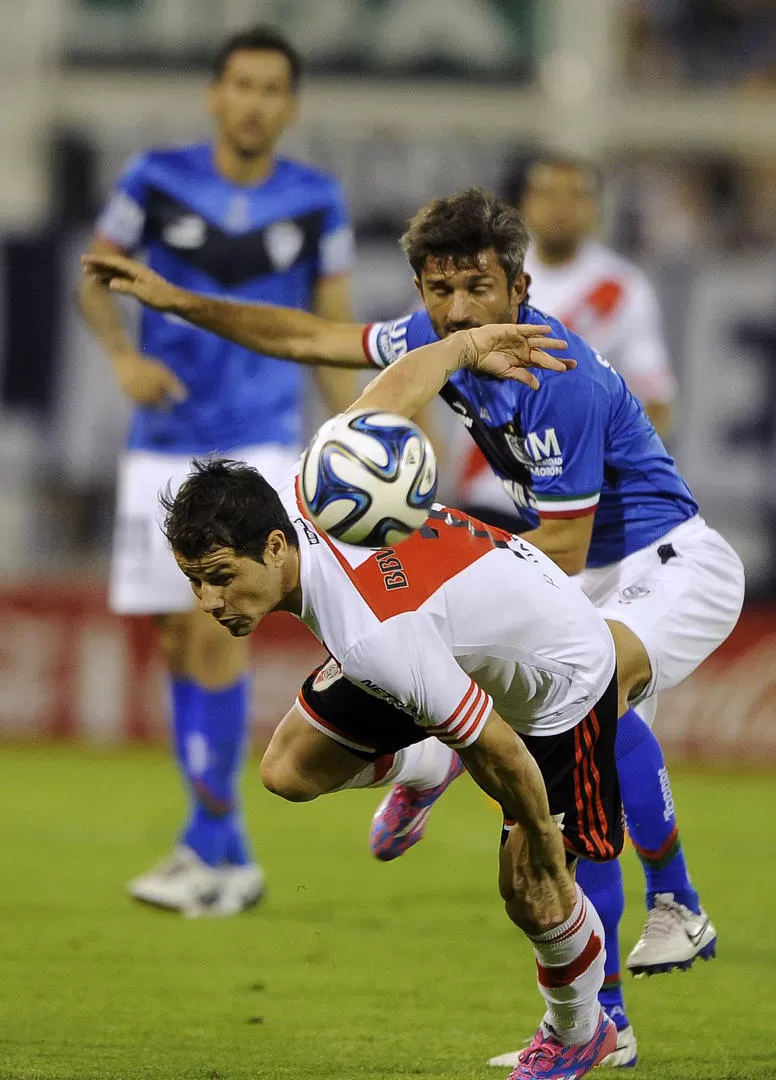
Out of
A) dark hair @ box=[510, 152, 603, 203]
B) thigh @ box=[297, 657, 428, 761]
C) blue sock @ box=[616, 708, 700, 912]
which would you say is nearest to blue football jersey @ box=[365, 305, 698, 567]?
blue sock @ box=[616, 708, 700, 912]

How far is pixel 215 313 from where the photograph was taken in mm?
4977

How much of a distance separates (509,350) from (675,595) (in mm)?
967

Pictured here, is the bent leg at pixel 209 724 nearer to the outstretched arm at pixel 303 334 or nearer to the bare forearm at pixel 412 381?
the outstretched arm at pixel 303 334

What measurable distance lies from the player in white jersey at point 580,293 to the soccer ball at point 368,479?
313cm

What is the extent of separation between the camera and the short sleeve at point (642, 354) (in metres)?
6.81

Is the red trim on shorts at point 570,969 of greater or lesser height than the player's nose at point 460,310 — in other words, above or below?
below

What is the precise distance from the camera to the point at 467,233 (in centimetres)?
432

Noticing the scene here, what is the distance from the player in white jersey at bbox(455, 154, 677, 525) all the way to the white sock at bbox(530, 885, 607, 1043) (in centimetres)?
290

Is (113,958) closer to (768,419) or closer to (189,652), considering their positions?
(189,652)

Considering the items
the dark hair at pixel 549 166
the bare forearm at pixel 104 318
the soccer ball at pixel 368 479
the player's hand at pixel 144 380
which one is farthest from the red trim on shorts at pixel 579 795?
the dark hair at pixel 549 166

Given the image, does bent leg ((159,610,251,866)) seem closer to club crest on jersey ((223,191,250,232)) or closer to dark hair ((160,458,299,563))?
club crest on jersey ((223,191,250,232))

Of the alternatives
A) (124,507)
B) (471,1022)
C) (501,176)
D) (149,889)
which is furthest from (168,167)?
(501,176)

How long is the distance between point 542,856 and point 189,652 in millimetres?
2764

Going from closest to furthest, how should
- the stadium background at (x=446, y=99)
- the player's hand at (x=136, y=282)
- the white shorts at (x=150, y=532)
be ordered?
the player's hand at (x=136, y=282) → the white shorts at (x=150, y=532) → the stadium background at (x=446, y=99)
